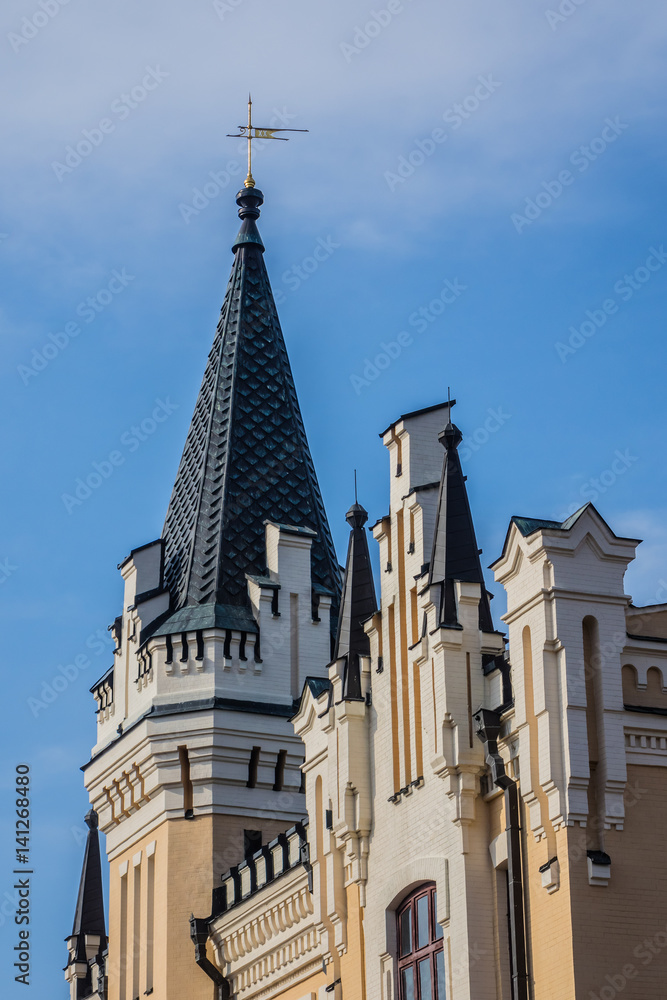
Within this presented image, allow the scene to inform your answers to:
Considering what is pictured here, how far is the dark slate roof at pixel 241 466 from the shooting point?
33094 millimetres

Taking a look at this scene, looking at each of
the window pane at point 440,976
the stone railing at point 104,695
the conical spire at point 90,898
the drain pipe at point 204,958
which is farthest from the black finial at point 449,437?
the conical spire at point 90,898

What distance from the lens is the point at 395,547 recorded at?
972 inches

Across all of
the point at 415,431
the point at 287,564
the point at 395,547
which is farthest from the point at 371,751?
the point at 287,564

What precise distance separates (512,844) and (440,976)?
2.50 metres

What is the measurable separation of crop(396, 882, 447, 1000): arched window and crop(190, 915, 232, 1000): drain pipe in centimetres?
748

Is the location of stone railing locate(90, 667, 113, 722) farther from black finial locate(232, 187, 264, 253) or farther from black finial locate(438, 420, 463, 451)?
black finial locate(438, 420, 463, 451)

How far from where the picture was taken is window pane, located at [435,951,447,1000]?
21.6m

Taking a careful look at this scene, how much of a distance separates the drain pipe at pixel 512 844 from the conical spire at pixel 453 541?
1.51 m

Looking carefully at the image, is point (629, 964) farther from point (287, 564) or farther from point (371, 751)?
point (287, 564)

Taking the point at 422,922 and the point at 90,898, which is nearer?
the point at 422,922

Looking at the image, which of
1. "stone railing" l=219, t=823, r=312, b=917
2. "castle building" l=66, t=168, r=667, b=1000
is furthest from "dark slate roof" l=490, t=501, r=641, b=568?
"stone railing" l=219, t=823, r=312, b=917

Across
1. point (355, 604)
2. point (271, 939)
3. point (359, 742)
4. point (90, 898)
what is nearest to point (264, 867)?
point (271, 939)

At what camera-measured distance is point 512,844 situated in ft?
66.6

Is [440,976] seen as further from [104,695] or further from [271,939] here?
[104,695]
